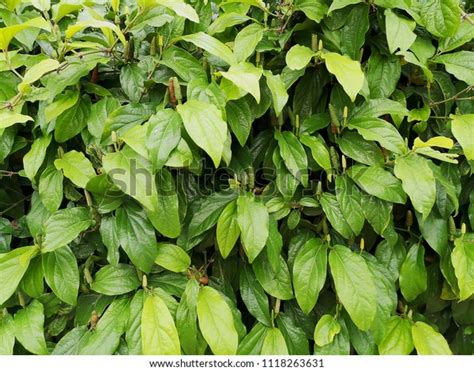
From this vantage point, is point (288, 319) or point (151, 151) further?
point (288, 319)

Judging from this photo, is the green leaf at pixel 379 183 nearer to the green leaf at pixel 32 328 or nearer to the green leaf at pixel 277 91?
the green leaf at pixel 277 91

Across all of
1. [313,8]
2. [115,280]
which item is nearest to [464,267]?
[313,8]

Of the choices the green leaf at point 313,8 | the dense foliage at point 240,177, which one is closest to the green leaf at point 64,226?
the dense foliage at point 240,177

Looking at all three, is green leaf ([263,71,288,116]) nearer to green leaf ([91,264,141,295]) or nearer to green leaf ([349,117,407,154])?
green leaf ([349,117,407,154])

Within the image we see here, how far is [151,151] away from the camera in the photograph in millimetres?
866

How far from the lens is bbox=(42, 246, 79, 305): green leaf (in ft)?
3.26

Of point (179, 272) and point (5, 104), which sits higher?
point (5, 104)

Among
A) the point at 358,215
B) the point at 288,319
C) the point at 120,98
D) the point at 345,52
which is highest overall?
the point at 345,52

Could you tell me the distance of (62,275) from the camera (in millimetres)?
1001

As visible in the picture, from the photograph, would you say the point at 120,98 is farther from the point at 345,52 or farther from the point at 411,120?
the point at 411,120

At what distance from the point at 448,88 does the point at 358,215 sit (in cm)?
38

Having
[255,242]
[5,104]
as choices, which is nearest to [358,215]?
[255,242]

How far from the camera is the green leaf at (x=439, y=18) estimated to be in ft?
3.26

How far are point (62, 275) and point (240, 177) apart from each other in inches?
17.5
